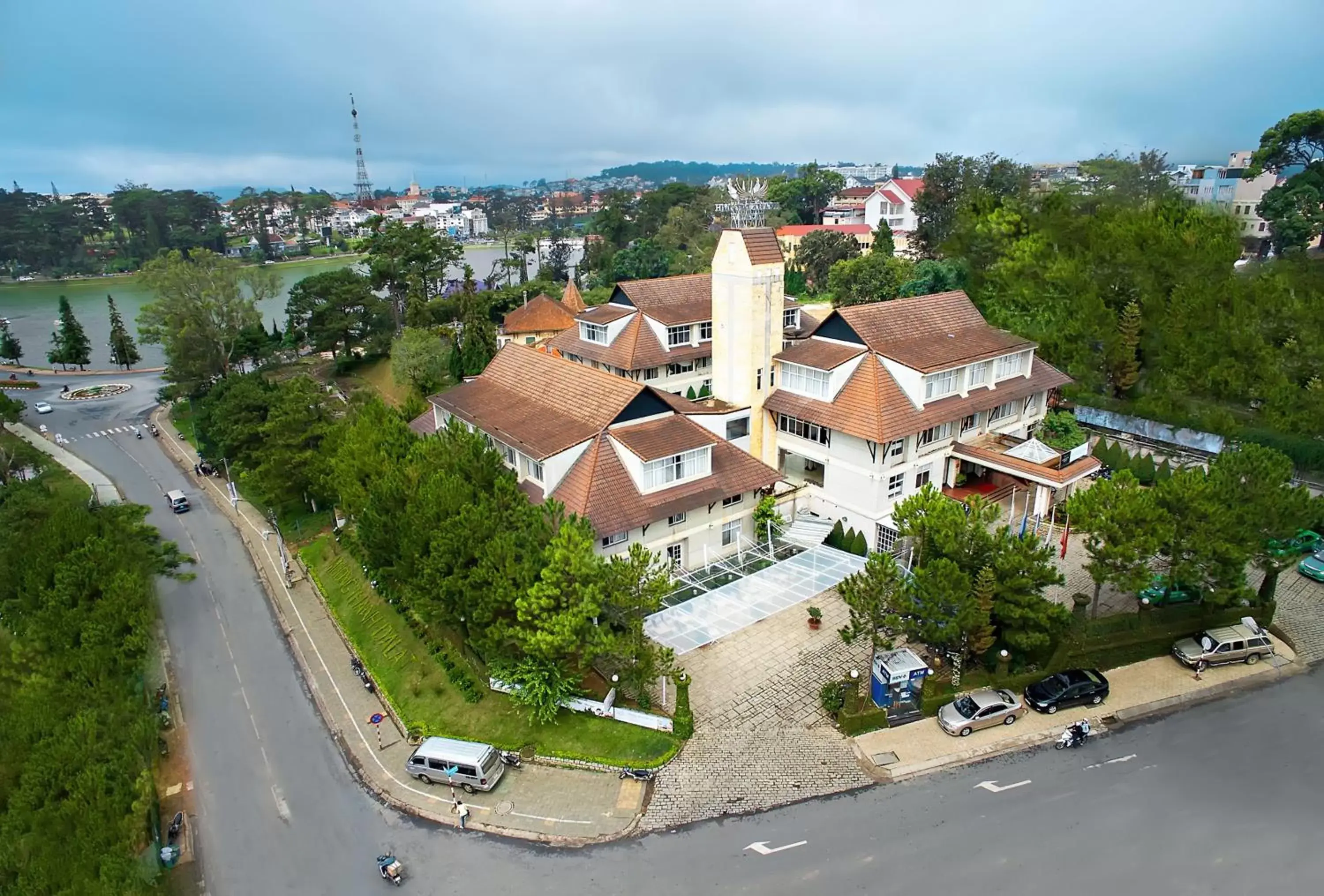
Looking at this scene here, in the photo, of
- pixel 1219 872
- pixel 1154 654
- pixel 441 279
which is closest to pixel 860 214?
pixel 441 279

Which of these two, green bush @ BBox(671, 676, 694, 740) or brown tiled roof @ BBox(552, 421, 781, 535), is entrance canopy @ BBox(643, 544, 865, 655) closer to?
green bush @ BBox(671, 676, 694, 740)

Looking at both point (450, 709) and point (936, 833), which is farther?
point (450, 709)

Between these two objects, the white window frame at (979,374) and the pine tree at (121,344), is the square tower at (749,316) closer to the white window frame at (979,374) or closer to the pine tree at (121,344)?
the white window frame at (979,374)

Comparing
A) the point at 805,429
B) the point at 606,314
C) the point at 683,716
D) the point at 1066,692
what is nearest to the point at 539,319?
the point at 606,314

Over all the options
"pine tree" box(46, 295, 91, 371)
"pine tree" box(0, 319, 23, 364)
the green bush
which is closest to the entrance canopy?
the green bush

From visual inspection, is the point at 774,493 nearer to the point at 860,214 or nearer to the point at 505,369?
the point at 505,369

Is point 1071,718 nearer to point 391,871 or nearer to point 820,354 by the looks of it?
point 820,354
